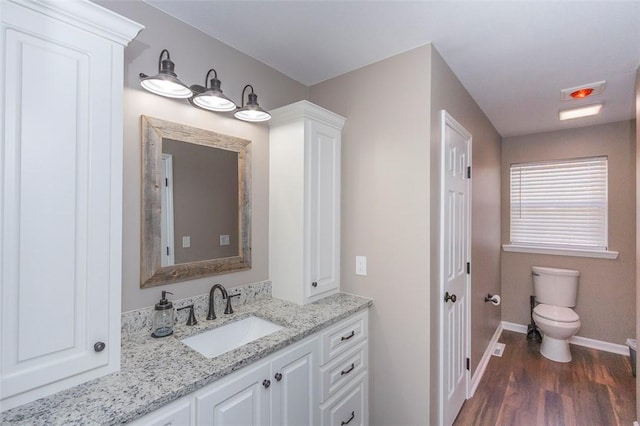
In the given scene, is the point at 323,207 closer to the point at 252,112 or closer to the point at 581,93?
the point at 252,112

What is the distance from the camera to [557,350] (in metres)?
2.98

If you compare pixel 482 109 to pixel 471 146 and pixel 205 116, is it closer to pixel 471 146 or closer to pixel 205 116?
pixel 471 146

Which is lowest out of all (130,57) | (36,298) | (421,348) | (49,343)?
(421,348)

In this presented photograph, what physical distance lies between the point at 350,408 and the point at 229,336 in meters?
0.86

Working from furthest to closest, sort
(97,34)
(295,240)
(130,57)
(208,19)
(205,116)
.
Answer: (295,240), (205,116), (208,19), (130,57), (97,34)

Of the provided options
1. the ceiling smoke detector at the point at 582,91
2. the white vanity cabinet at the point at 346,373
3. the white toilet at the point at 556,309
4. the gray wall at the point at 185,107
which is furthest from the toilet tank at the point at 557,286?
the gray wall at the point at 185,107

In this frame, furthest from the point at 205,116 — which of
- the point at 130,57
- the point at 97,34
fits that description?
the point at 97,34

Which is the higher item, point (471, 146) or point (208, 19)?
point (208, 19)

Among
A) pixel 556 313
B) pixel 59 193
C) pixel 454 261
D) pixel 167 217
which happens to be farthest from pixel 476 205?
pixel 59 193

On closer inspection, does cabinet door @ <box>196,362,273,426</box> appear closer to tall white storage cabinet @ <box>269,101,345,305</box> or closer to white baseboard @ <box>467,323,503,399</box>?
tall white storage cabinet @ <box>269,101,345,305</box>

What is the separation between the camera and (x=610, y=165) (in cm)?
315

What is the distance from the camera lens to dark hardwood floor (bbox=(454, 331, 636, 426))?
2178 mm

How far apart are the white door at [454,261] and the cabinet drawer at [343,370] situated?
1.67 ft

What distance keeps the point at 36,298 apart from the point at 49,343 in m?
0.15
